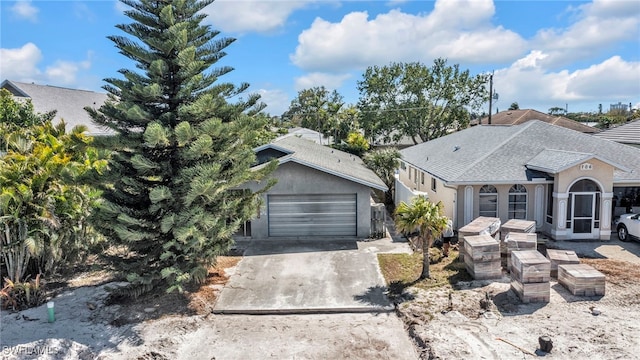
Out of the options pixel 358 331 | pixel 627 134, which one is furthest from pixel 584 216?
pixel 627 134

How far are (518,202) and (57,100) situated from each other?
1277 inches

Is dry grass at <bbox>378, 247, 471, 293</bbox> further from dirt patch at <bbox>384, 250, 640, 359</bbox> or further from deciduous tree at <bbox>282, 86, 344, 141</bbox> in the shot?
deciduous tree at <bbox>282, 86, 344, 141</bbox>

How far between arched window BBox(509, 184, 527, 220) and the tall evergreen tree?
37.0 feet

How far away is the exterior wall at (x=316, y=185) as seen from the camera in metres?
17.0

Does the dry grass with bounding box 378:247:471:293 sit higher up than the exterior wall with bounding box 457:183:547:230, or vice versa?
the exterior wall with bounding box 457:183:547:230

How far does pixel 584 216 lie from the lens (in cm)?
1623

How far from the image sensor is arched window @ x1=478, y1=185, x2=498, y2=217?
16703 mm

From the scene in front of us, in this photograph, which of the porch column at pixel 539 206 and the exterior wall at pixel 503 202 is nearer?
the exterior wall at pixel 503 202

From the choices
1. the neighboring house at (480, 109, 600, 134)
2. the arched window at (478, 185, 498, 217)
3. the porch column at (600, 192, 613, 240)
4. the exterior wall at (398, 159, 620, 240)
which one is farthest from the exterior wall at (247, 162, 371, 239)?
the neighboring house at (480, 109, 600, 134)

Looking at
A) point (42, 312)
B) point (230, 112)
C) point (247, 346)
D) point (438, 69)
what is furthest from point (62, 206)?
point (438, 69)

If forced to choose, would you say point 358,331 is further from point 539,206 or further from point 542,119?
point 542,119

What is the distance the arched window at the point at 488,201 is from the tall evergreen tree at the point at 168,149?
10.1 metres

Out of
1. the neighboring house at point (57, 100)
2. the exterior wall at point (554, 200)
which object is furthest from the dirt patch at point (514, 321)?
the neighboring house at point (57, 100)

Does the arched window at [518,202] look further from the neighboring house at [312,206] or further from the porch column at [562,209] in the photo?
the neighboring house at [312,206]
